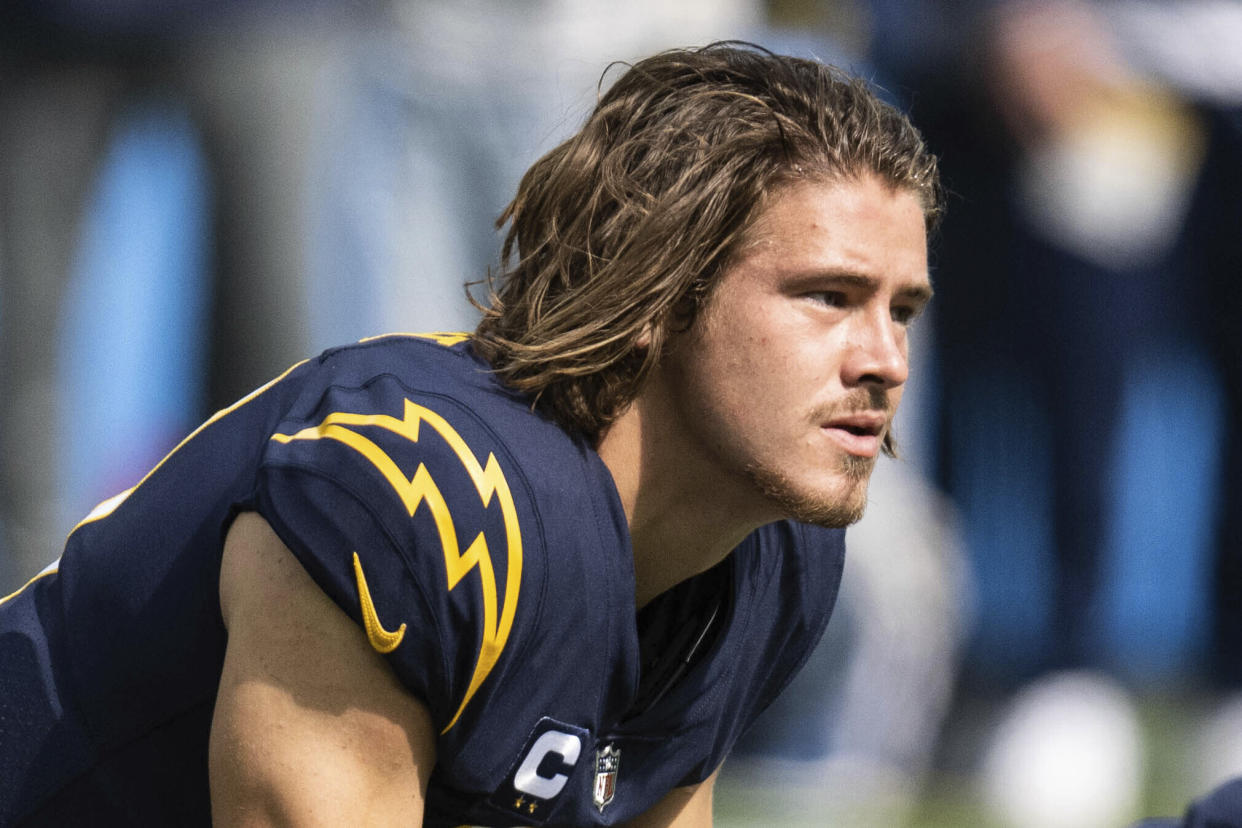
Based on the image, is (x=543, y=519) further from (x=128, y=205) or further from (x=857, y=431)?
(x=128, y=205)

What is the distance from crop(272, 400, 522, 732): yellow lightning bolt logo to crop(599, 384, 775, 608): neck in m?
0.36

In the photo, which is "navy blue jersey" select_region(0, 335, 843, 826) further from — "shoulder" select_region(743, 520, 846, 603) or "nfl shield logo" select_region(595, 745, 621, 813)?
"shoulder" select_region(743, 520, 846, 603)

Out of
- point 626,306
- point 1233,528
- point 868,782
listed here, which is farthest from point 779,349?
point 1233,528

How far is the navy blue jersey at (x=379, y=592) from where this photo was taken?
69.1 inches

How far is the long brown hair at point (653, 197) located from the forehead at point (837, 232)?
23mm

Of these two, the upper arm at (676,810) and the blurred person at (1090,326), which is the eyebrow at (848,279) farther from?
the blurred person at (1090,326)

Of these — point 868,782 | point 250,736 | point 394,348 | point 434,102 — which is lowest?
point 868,782

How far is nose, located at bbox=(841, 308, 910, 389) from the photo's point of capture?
211cm

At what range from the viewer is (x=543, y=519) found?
185 cm

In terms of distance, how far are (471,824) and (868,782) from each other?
3.29m

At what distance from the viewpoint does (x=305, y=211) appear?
5.29 meters

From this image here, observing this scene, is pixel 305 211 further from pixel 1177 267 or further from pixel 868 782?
pixel 1177 267

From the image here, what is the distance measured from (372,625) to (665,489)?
0.61 meters

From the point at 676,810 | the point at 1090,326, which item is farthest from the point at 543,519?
the point at 1090,326
